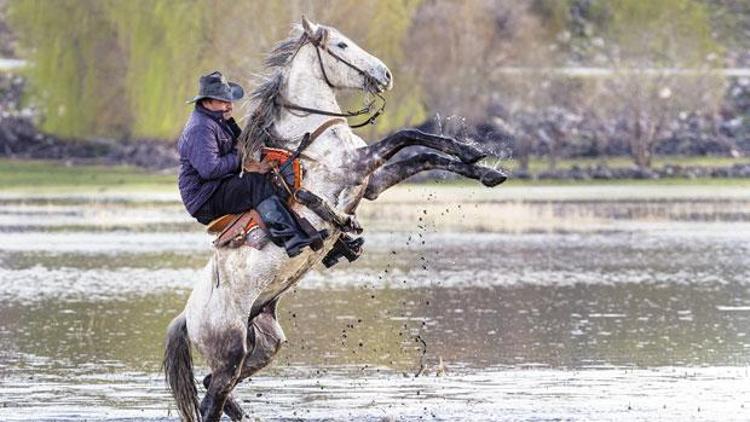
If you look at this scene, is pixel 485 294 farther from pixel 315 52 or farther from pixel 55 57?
pixel 55 57

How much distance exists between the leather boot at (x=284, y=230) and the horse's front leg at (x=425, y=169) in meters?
0.60

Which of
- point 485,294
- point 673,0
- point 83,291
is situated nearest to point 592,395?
point 485,294

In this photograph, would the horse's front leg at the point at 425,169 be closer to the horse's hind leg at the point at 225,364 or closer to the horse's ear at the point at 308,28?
the horse's ear at the point at 308,28

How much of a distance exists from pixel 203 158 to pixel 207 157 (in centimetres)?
3

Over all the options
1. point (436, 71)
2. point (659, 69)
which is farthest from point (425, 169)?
point (659, 69)

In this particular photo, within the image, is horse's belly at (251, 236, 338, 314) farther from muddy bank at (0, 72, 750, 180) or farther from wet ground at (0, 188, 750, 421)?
muddy bank at (0, 72, 750, 180)

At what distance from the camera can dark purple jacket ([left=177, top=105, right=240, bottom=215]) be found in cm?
1288

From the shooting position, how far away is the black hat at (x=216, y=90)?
13.1 meters

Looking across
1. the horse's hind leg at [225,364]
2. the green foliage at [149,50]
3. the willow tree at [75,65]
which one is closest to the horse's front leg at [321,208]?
the horse's hind leg at [225,364]

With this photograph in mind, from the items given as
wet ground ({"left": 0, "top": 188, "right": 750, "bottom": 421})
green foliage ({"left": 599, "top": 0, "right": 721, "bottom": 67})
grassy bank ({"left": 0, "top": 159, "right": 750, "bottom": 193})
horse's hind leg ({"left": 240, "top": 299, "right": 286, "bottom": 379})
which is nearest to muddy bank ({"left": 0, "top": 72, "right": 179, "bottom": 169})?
grassy bank ({"left": 0, "top": 159, "right": 750, "bottom": 193})

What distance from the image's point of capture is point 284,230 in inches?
499

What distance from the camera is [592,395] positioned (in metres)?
14.7

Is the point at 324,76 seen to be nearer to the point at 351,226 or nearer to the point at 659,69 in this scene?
the point at 351,226

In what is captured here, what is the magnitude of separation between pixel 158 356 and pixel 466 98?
48.1 metres
